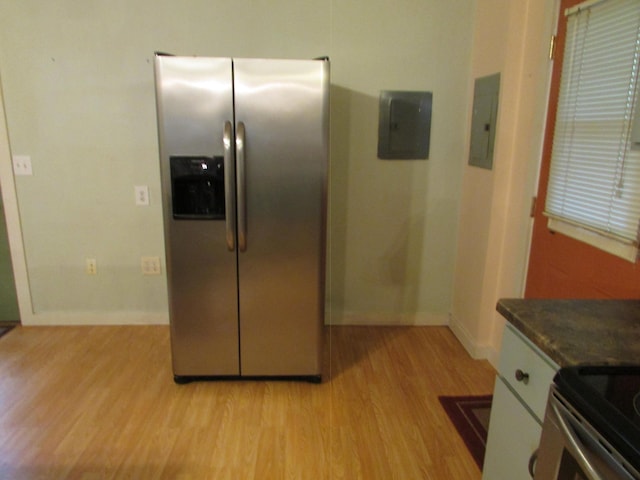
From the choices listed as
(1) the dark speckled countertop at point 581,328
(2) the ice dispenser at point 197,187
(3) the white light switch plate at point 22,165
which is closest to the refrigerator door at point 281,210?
(2) the ice dispenser at point 197,187

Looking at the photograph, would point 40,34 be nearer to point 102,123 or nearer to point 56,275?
point 102,123

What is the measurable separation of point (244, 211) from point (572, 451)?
168 centimetres

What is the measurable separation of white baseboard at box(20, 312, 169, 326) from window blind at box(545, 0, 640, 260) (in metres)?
2.63

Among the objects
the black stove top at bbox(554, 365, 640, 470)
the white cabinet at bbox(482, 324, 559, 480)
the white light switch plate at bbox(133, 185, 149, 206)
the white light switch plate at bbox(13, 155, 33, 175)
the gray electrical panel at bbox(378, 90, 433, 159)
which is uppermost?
the gray electrical panel at bbox(378, 90, 433, 159)

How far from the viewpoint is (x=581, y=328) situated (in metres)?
1.17

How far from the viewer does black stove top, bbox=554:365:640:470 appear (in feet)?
2.52

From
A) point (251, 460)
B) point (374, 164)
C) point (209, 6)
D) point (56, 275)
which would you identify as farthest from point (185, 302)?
point (209, 6)

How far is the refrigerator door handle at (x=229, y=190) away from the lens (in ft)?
6.84

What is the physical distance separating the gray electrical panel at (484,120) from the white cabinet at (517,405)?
1530 millimetres

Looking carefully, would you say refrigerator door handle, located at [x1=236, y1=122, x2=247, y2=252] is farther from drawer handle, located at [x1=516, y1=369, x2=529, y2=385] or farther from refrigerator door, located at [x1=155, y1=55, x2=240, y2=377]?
drawer handle, located at [x1=516, y1=369, x2=529, y2=385]

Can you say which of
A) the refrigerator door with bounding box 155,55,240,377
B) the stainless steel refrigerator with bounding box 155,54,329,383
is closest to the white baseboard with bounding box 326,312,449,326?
the stainless steel refrigerator with bounding box 155,54,329,383

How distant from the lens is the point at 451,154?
2.96 meters

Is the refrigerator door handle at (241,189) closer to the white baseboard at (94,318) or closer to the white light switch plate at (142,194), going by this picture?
the white light switch plate at (142,194)

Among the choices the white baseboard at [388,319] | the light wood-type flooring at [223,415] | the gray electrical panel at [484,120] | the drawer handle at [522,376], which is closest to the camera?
the drawer handle at [522,376]
